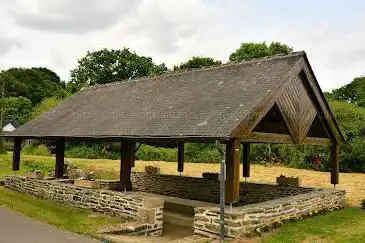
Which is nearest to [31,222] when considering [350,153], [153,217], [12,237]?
[12,237]

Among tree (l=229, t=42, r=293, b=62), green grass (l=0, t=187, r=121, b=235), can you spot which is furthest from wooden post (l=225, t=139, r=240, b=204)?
tree (l=229, t=42, r=293, b=62)

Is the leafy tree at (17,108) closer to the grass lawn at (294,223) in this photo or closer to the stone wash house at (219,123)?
the stone wash house at (219,123)

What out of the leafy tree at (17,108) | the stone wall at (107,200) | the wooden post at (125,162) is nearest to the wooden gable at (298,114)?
the stone wall at (107,200)

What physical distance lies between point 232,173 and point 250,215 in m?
1.07

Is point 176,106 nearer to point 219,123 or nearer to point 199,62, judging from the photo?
point 219,123

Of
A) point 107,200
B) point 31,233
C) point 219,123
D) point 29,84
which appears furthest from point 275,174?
point 29,84

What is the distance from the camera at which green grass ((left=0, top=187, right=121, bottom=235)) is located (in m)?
10.7

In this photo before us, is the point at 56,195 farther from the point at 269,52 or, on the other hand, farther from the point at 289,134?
the point at 269,52

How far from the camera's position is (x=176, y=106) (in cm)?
1296

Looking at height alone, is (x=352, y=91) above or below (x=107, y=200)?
above

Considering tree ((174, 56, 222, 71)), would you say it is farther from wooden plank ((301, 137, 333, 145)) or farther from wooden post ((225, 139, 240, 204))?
wooden post ((225, 139, 240, 204))

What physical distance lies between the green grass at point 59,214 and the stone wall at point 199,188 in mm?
5321

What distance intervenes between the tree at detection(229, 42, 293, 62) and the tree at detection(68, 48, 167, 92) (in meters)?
11.1

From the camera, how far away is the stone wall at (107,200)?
11.1m
